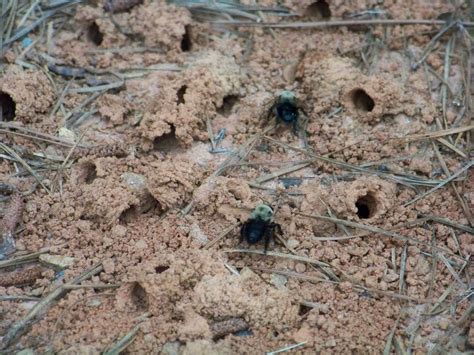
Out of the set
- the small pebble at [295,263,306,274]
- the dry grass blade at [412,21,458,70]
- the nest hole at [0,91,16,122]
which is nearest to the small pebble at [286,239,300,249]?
the small pebble at [295,263,306,274]

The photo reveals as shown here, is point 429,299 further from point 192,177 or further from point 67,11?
point 67,11

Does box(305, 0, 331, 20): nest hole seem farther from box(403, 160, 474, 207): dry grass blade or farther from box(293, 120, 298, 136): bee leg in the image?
box(403, 160, 474, 207): dry grass blade

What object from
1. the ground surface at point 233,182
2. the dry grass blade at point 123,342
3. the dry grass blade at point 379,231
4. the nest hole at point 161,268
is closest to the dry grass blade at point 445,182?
the ground surface at point 233,182

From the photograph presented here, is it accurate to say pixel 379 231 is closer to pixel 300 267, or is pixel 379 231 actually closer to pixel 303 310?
pixel 300 267

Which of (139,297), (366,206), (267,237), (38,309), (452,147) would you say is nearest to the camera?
(38,309)

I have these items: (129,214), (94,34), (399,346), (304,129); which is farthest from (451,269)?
(94,34)

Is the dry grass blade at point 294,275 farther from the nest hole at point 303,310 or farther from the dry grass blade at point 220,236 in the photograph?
the dry grass blade at point 220,236
